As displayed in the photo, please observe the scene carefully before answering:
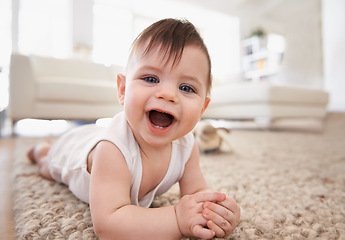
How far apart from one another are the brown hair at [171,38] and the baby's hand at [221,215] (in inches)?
9.7

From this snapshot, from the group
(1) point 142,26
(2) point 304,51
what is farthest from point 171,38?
(1) point 142,26

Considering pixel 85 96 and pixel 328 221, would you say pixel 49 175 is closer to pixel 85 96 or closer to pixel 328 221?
pixel 328 221

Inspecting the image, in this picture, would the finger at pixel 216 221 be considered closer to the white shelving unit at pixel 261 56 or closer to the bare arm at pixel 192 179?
the bare arm at pixel 192 179

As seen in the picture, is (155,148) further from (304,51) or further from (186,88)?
(304,51)

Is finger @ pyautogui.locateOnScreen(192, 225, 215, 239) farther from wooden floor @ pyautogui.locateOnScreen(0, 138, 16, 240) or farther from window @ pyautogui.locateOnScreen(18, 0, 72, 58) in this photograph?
window @ pyautogui.locateOnScreen(18, 0, 72, 58)

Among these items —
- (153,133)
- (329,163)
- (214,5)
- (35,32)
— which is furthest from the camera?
(214,5)

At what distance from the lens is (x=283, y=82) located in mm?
3779

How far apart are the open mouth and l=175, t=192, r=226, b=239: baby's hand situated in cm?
13

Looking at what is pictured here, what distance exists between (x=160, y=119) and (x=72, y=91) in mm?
1786

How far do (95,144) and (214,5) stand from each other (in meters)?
5.77

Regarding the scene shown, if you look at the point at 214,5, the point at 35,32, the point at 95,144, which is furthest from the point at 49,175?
the point at 214,5

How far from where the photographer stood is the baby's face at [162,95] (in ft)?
1.31

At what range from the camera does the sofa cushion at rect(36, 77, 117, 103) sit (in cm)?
192

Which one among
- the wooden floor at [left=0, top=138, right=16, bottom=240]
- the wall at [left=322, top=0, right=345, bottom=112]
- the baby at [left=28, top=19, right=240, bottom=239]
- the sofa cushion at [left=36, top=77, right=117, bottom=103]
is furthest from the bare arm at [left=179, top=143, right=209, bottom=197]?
the wall at [left=322, top=0, right=345, bottom=112]
